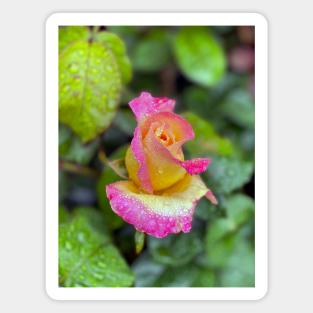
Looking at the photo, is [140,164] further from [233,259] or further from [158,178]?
[233,259]

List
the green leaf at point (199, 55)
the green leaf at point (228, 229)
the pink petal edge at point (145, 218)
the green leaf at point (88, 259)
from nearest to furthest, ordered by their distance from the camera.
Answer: the pink petal edge at point (145, 218)
the green leaf at point (88, 259)
the green leaf at point (228, 229)
the green leaf at point (199, 55)

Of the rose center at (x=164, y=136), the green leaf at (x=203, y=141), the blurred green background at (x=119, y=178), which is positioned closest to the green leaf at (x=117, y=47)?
the blurred green background at (x=119, y=178)

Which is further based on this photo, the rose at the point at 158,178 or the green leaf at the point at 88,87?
the green leaf at the point at 88,87

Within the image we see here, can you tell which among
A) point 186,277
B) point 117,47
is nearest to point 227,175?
point 186,277

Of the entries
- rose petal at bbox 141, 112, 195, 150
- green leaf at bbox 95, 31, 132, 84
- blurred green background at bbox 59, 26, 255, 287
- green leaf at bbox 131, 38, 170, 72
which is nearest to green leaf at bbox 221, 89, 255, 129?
blurred green background at bbox 59, 26, 255, 287

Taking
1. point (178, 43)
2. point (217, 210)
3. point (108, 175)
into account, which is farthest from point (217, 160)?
point (178, 43)
